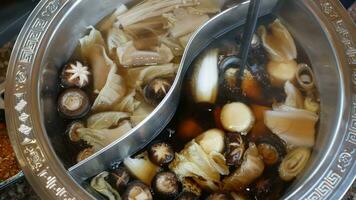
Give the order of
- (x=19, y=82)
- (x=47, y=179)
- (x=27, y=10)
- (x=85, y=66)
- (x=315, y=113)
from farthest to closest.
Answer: (x=27, y=10)
(x=85, y=66)
(x=315, y=113)
(x=19, y=82)
(x=47, y=179)

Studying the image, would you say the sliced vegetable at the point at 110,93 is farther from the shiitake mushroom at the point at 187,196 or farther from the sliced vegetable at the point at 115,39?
the shiitake mushroom at the point at 187,196

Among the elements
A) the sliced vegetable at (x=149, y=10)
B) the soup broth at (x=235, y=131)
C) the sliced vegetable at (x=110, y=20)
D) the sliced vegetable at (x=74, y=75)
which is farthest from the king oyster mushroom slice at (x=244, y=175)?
→ the sliced vegetable at (x=110, y=20)

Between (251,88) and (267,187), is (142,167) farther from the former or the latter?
(251,88)

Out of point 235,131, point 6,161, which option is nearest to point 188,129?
point 235,131

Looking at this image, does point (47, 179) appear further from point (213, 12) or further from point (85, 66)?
point (213, 12)

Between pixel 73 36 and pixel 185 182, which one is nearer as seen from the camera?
pixel 185 182

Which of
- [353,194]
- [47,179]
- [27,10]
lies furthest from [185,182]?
[27,10]
